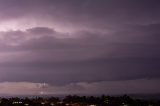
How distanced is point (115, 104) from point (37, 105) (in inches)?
1096

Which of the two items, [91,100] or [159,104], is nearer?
[159,104]

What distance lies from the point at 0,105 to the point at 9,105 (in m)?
4.55

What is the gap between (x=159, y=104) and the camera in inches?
4301

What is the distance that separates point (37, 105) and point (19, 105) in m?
6.36

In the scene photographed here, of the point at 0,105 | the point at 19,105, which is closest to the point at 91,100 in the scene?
the point at 19,105

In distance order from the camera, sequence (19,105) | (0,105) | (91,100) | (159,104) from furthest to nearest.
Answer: (91,100), (159,104), (19,105), (0,105)

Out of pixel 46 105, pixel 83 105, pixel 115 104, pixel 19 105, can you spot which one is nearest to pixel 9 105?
pixel 19 105

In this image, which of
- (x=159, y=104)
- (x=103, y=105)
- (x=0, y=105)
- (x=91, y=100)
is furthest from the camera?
(x=91, y=100)

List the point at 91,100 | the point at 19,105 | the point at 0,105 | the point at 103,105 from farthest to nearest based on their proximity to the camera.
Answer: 1. the point at 91,100
2. the point at 103,105
3. the point at 19,105
4. the point at 0,105

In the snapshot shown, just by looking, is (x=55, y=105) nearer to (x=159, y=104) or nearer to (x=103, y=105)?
(x=103, y=105)

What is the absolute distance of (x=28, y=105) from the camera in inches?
4227

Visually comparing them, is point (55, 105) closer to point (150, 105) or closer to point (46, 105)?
point (46, 105)

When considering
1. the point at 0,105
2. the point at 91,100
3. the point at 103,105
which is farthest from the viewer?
the point at 91,100

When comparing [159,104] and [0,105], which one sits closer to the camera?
[0,105]
